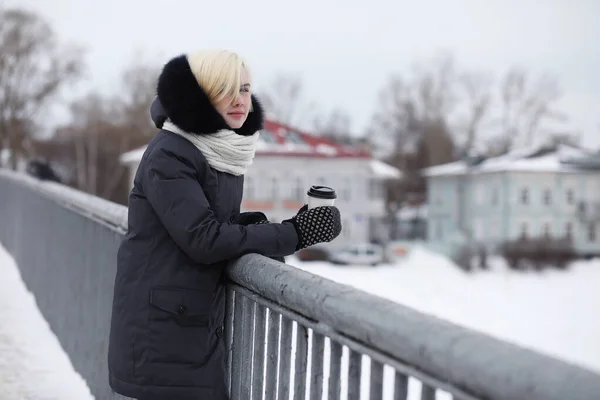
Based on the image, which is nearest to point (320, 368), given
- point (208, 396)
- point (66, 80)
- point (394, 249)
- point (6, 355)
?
point (208, 396)

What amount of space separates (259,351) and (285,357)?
222mm

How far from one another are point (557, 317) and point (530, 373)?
58.6 meters

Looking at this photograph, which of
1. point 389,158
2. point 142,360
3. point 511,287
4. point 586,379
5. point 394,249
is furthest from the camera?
point 389,158

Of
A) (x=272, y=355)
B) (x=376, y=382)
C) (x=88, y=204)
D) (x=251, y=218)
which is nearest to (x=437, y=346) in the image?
(x=376, y=382)

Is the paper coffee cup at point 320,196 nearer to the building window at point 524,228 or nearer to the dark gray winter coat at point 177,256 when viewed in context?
the dark gray winter coat at point 177,256

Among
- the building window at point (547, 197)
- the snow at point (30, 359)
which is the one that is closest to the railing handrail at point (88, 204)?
the snow at point (30, 359)

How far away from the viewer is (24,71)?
60.7m

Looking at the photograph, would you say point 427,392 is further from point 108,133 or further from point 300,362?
point 108,133

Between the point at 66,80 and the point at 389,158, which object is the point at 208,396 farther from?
the point at 389,158

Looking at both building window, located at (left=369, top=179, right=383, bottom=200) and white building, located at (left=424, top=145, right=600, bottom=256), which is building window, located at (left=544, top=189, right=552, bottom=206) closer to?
white building, located at (left=424, top=145, right=600, bottom=256)

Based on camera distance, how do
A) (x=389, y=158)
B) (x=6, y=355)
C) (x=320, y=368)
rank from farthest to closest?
(x=389, y=158) < (x=6, y=355) < (x=320, y=368)

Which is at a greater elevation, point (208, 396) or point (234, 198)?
point (234, 198)

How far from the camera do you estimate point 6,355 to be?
18.7 ft

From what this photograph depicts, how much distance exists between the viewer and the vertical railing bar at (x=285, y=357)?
2388 millimetres
